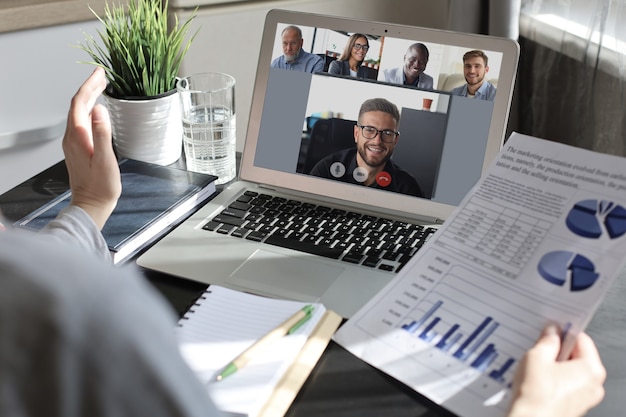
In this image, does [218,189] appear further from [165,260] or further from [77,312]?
[77,312]

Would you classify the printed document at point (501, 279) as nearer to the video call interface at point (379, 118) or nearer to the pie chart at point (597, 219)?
the pie chart at point (597, 219)

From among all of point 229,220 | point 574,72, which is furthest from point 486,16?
point 229,220

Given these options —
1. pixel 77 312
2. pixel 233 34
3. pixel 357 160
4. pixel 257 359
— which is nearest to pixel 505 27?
pixel 233 34

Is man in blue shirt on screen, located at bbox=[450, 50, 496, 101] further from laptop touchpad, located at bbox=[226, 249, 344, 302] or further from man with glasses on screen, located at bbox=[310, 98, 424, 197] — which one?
laptop touchpad, located at bbox=[226, 249, 344, 302]

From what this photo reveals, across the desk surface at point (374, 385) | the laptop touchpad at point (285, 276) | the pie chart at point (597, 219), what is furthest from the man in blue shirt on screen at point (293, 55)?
the pie chart at point (597, 219)

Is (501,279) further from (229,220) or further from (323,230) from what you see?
(229,220)

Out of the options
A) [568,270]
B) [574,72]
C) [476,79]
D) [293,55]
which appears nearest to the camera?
[568,270]

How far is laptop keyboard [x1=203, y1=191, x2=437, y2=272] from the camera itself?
3.63 ft

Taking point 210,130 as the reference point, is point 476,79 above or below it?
above

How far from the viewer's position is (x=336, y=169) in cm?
125

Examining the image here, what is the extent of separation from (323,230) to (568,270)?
1.46ft

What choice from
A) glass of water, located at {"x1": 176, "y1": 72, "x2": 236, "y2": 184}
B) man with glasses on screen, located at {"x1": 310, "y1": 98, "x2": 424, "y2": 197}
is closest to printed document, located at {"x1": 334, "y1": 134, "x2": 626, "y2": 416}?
man with glasses on screen, located at {"x1": 310, "y1": 98, "x2": 424, "y2": 197}

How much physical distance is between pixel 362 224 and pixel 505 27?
130 cm

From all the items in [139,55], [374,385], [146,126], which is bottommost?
[374,385]
